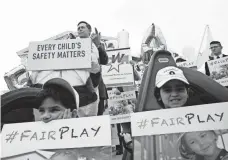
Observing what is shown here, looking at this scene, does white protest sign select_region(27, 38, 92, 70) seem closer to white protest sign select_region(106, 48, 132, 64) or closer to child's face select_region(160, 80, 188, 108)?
child's face select_region(160, 80, 188, 108)

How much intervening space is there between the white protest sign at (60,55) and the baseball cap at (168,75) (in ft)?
2.93

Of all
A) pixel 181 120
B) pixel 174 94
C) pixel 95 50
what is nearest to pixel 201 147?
pixel 181 120

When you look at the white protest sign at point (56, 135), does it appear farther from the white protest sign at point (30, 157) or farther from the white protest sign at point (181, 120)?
the white protest sign at point (181, 120)

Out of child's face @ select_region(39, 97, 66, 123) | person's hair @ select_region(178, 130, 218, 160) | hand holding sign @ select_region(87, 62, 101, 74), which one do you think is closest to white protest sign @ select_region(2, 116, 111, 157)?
child's face @ select_region(39, 97, 66, 123)

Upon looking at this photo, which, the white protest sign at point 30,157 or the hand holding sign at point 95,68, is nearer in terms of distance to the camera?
the white protest sign at point 30,157

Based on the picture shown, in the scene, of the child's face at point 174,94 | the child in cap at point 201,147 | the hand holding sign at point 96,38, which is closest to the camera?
the child in cap at point 201,147

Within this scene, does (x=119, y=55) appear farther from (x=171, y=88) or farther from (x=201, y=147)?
(x=201, y=147)

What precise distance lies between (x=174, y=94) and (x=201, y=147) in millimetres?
445

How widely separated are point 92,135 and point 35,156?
1.06 ft

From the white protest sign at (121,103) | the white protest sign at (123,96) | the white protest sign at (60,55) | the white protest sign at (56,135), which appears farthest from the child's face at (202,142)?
the white protest sign at (123,96)

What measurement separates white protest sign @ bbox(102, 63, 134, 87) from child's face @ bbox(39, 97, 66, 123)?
130 inches

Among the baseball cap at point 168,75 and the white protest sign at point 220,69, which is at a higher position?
the white protest sign at point 220,69

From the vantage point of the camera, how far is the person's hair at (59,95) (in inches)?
80.6

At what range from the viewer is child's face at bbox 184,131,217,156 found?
1.55 metres
